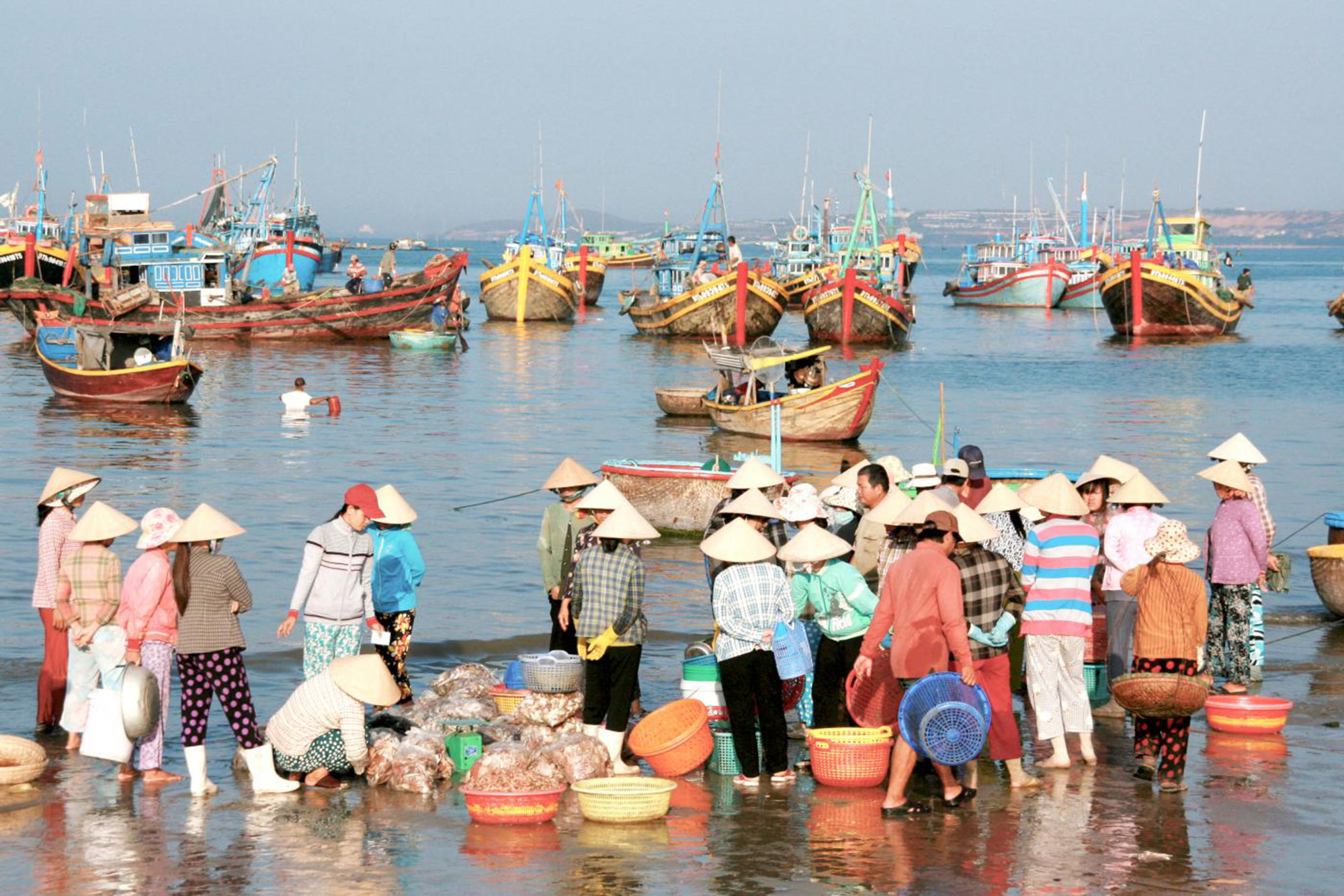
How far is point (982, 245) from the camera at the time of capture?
10838 centimetres

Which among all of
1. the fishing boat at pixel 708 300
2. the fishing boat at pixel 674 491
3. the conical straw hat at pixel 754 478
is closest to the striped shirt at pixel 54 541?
the conical straw hat at pixel 754 478

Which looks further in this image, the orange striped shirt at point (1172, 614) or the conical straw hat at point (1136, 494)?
the conical straw hat at point (1136, 494)

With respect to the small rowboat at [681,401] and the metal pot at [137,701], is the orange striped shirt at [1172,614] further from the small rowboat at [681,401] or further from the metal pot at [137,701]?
the small rowboat at [681,401]

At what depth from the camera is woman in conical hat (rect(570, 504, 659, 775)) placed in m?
8.39

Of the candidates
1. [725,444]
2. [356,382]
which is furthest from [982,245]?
[725,444]

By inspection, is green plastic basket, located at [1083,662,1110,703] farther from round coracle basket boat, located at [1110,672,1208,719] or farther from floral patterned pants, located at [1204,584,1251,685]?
round coracle basket boat, located at [1110,672,1208,719]

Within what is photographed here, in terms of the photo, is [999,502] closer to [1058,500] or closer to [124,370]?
[1058,500]

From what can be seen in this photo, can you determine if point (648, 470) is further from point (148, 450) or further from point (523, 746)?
point (148, 450)

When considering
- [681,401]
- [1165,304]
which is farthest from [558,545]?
[1165,304]

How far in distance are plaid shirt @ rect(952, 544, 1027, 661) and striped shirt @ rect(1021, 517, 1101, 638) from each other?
1.63 feet

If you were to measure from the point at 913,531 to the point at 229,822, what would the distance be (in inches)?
140

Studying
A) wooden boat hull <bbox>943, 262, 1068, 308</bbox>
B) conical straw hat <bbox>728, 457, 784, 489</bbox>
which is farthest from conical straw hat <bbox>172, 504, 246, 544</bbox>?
wooden boat hull <bbox>943, 262, 1068, 308</bbox>

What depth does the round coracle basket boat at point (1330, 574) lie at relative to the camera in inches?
493

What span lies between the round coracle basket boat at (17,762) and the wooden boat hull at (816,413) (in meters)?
19.5
